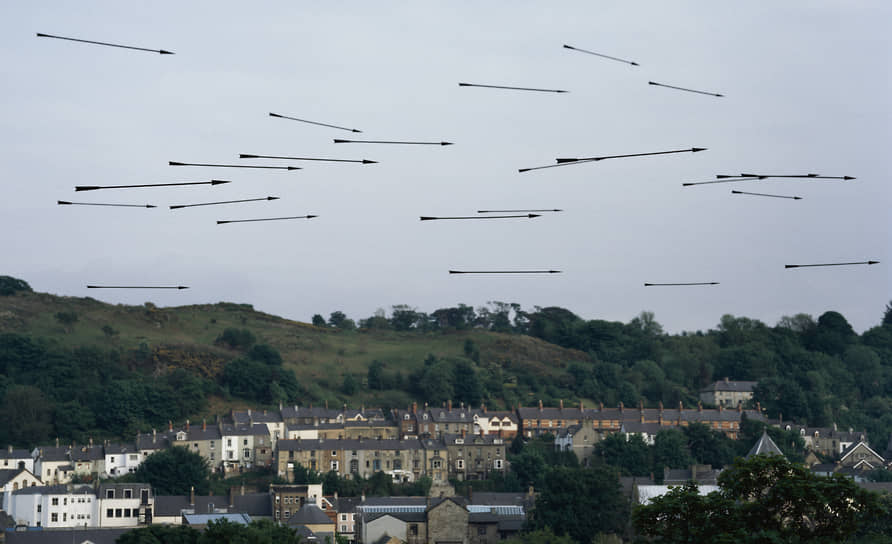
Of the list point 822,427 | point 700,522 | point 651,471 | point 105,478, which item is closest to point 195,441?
point 105,478

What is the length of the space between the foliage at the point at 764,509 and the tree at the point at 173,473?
63.0 meters

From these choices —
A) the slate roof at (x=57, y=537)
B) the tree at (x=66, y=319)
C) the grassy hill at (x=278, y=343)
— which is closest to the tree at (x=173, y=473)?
the slate roof at (x=57, y=537)

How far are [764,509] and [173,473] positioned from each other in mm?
67197

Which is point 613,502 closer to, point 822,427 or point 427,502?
A: point 427,502

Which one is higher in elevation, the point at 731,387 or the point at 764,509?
the point at 731,387

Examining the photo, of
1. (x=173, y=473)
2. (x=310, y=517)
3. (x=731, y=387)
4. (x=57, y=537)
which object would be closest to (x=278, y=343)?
(x=731, y=387)

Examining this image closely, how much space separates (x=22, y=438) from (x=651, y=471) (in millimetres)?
55952

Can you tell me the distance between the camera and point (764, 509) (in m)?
46.6

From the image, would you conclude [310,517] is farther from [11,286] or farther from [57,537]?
[11,286]

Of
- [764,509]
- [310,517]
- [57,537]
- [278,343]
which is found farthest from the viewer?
[278,343]

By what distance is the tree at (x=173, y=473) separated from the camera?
10506 centimetres

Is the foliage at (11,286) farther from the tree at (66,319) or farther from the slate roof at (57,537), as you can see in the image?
the slate roof at (57,537)

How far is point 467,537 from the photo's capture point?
92875mm

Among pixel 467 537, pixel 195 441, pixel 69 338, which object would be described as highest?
pixel 69 338
